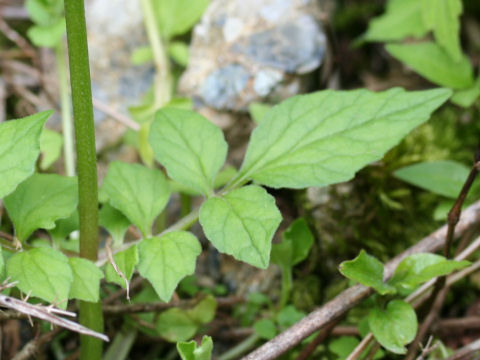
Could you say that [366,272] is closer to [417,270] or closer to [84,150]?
[417,270]

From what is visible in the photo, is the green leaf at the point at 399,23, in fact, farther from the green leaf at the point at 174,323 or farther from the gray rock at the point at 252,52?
the green leaf at the point at 174,323

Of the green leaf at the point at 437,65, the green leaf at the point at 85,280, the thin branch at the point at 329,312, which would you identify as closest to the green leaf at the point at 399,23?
the green leaf at the point at 437,65

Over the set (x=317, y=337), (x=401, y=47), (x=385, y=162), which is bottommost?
(x=317, y=337)

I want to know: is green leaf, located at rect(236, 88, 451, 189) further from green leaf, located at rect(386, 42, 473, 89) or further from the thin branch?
green leaf, located at rect(386, 42, 473, 89)

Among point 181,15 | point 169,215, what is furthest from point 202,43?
point 169,215

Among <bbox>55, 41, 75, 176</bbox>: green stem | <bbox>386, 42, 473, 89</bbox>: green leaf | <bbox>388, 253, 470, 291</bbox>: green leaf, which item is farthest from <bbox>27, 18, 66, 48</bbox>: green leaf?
<bbox>388, 253, 470, 291</bbox>: green leaf

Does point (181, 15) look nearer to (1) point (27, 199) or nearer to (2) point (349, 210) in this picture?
(2) point (349, 210)
